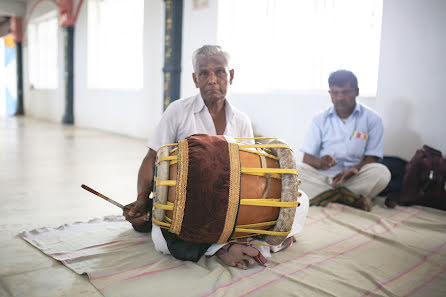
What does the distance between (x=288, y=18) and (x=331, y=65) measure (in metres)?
0.83

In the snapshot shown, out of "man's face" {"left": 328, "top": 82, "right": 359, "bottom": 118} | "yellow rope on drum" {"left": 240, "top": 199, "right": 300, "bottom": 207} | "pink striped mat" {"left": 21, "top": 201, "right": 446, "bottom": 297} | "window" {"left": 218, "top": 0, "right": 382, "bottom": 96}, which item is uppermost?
"window" {"left": 218, "top": 0, "right": 382, "bottom": 96}

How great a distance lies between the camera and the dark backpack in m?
2.84

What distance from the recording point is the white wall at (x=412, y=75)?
315 cm

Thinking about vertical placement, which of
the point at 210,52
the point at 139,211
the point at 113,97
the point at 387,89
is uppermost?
the point at 210,52

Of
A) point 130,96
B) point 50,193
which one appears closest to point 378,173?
point 50,193

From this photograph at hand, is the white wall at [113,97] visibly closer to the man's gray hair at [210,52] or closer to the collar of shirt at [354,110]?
the collar of shirt at [354,110]

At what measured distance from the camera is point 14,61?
13383mm

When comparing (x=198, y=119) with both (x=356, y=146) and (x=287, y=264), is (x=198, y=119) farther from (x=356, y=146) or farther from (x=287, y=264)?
(x=356, y=146)

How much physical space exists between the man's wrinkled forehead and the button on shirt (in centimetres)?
17

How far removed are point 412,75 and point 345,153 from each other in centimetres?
101

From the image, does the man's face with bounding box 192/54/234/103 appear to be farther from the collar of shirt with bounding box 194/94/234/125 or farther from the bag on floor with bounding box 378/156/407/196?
the bag on floor with bounding box 378/156/407/196

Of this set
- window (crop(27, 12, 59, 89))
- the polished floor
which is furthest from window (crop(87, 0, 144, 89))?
window (crop(27, 12, 59, 89))

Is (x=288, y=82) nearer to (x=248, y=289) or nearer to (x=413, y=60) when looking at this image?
(x=413, y=60)

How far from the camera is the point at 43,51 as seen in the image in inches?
456
